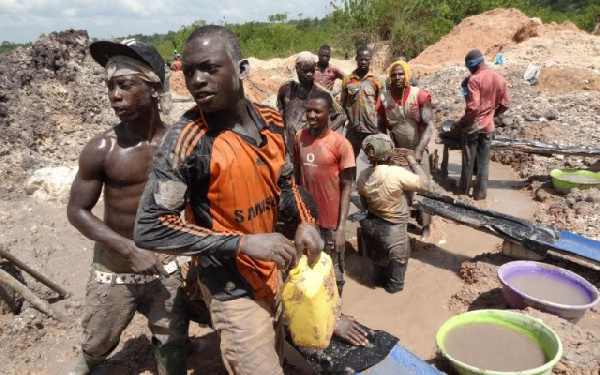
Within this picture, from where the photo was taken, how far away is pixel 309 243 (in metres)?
1.90

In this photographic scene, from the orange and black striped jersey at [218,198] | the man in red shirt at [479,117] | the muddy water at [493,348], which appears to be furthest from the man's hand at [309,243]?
the man in red shirt at [479,117]

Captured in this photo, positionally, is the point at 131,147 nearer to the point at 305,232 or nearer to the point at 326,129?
the point at 305,232

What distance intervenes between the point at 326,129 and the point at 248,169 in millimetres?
1854

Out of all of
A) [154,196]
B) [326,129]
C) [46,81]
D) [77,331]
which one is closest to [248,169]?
[154,196]

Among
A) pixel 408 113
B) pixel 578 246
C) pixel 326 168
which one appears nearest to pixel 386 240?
pixel 326 168

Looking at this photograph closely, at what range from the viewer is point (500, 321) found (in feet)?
8.73

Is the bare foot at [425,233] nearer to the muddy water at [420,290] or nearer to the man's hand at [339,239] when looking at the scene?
the muddy water at [420,290]

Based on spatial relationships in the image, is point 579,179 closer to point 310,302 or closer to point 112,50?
point 310,302

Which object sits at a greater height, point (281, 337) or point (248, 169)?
point (248, 169)

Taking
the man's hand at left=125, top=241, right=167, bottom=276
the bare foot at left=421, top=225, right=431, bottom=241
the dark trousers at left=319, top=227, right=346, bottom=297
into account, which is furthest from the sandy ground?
the man's hand at left=125, top=241, right=167, bottom=276

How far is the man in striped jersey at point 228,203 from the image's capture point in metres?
1.61

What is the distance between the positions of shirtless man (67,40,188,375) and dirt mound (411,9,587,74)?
17250 mm

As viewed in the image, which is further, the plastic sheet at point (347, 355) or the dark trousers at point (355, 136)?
the dark trousers at point (355, 136)

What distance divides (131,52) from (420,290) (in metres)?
3.15
